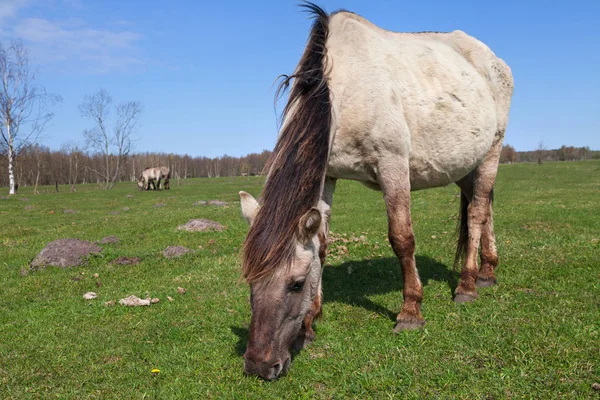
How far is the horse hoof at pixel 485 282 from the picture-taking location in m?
6.08

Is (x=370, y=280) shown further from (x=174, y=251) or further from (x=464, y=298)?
(x=174, y=251)

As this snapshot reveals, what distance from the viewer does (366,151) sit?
14.7 ft

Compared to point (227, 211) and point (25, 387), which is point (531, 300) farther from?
point (227, 211)

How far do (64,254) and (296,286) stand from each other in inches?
303

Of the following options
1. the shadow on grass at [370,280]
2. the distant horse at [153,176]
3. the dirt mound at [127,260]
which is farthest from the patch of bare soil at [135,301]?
the distant horse at [153,176]

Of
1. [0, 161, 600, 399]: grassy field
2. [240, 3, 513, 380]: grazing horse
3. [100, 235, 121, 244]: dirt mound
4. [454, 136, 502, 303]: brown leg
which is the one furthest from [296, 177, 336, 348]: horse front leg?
[100, 235, 121, 244]: dirt mound

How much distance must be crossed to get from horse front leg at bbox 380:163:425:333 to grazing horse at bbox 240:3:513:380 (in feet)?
0.04

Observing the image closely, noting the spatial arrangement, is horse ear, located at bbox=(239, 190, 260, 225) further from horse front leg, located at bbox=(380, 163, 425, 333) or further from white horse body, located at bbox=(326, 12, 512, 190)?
horse front leg, located at bbox=(380, 163, 425, 333)

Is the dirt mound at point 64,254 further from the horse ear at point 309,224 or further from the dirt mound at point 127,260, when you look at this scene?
the horse ear at point 309,224

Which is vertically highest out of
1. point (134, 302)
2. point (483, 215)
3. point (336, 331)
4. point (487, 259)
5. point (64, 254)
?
point (483, 215)

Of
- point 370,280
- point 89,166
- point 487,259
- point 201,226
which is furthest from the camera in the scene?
point 89,166

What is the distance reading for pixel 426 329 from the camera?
4.50 m

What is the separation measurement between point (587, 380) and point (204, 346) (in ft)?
11.3

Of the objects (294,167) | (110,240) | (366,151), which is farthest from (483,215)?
(110,240)
